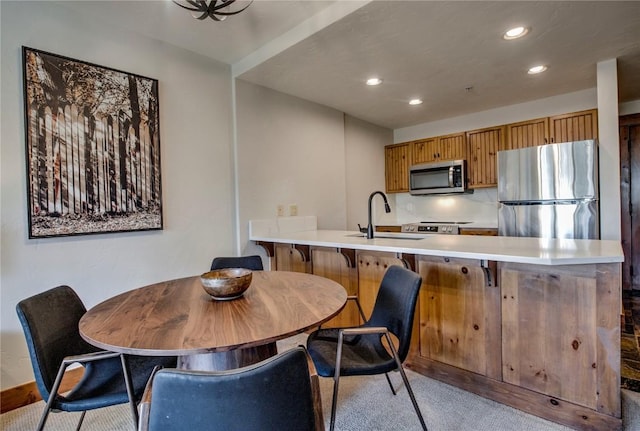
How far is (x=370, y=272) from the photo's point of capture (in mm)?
2504

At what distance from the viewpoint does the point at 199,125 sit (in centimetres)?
289

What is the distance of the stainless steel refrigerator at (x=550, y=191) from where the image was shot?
9.80 ft

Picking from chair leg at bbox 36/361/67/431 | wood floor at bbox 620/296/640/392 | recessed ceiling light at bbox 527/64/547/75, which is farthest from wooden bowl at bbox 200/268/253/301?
recessed ceiling light at bbox 527/64/547/75

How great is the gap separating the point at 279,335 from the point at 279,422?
315mm

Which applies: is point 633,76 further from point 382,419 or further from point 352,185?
point 382,419

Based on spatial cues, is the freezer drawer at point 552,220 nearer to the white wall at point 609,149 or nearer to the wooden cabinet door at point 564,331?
the white wall at point 609,149

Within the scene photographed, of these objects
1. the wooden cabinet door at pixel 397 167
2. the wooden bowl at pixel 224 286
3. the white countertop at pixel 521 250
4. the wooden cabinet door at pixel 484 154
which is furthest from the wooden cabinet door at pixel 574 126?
the wooden bowl at pixel 224 286

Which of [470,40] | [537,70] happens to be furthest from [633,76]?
[470,40]

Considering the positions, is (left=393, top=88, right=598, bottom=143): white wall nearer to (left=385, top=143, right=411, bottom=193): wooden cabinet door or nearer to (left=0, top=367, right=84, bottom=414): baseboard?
(left=385, top=143, right=411, bottom=193): wooden cabinet door

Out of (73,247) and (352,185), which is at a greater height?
(352,185)

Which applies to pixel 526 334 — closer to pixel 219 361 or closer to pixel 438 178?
pixel 219 361

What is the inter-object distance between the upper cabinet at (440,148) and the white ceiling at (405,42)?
840 millimetres

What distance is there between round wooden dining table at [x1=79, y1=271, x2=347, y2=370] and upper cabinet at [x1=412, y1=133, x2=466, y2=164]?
136 inches

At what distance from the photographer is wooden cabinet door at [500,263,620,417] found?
1.59 metres
